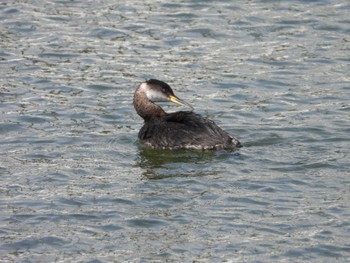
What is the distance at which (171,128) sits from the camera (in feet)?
41.8

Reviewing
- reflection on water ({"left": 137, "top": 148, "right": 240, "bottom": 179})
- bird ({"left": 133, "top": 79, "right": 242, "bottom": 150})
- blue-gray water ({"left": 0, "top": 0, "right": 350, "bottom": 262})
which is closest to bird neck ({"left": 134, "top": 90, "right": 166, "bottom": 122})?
bird ({"left": 133, "top": 79, "right": 242, "bottom": 150})

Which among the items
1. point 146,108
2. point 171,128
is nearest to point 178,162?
point 171,128

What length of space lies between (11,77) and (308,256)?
784 centimetres

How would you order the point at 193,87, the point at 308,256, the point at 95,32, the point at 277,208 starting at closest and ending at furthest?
the point at 308,256, the point at 277,208, the point at 193,87, the point at 95,32

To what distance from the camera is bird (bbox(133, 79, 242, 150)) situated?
12320mm

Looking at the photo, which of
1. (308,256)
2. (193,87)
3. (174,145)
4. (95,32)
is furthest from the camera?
(95,32)

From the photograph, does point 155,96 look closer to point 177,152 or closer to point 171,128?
point 171,128

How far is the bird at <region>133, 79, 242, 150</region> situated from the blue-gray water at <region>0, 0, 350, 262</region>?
16 centimetres

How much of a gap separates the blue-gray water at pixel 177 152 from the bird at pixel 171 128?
16 cm

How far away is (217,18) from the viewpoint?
708 inches

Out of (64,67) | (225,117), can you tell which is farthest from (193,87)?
(64,67)

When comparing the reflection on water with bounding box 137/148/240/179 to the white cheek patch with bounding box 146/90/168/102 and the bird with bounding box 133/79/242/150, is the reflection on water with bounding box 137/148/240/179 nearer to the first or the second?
the bird with bounding box 133/79/242/150

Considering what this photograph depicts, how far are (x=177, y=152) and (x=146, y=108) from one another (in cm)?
128

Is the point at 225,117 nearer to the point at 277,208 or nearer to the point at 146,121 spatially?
the point at 146,121
